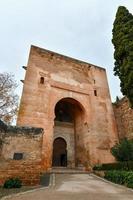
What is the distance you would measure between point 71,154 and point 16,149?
28.4ft

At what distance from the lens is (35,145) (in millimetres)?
8172

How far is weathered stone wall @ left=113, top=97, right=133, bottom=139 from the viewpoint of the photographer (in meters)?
14.9

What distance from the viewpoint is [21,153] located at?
785 cm

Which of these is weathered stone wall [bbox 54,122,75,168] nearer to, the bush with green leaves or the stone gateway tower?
the stone gateway tower

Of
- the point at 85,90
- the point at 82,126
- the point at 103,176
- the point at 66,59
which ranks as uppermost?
the point at 66,59

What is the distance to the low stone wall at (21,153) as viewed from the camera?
739 centimetres

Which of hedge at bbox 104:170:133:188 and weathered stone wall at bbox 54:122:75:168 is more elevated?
weathered stone wall at bbox 54:122:75:168

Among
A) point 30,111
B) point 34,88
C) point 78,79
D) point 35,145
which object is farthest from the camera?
point 78,79

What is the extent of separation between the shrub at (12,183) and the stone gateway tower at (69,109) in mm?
4370

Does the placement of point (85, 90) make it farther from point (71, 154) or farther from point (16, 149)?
point (16, 149)

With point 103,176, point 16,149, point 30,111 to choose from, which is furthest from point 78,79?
point 16,149

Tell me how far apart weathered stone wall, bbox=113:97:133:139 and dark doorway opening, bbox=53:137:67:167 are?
A: 5698mm

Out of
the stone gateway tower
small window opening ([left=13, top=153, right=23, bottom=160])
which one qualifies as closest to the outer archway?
the stone gateway tower

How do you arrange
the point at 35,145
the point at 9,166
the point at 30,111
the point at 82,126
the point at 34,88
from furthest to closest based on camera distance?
the point at 82,126, the point at 34,88, the point at 30,111, the point at 35,145, the point at 9,166
